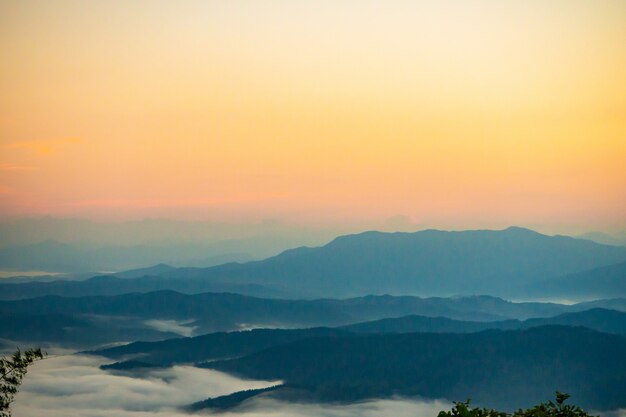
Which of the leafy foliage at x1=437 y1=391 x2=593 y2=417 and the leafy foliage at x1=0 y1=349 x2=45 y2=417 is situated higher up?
the leafy foliage at x1=0 y1=349 x2=45 y2=417

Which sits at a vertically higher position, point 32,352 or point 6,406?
point 32,352

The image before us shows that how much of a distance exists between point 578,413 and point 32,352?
96.3 feet

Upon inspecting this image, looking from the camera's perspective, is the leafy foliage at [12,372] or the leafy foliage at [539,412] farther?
the leafy foliage at [12,372]

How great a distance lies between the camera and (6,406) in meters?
41.5

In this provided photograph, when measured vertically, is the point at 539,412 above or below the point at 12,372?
below

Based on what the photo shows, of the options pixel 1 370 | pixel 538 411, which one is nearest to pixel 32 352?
pixel 1 370

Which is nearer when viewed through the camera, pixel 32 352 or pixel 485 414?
pixel 485 414

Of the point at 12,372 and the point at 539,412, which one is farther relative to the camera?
the point at 12,372

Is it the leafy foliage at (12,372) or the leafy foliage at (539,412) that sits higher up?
the leafy foliage at (12,372)

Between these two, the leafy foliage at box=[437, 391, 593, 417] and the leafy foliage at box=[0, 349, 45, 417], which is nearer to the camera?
the leafy foliage at box=[437, 391, 593, 417]

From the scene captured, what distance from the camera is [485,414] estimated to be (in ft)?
123

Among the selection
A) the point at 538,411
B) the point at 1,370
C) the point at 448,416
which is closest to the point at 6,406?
the point at 1,370

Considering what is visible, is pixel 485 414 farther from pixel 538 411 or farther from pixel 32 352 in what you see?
pixel 32 352

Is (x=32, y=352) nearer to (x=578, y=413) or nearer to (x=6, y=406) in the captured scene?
(x=6, y=406)
